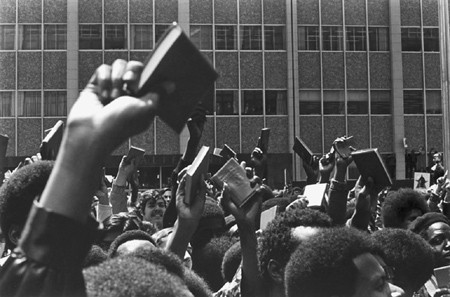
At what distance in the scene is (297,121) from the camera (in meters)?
31.6

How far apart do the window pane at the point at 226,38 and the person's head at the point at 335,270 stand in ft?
92.9

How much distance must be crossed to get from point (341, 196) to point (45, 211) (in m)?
3.78

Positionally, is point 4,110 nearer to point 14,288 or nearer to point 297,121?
point 297,121

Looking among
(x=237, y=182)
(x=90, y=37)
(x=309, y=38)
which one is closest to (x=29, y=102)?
(x=90, y=37)

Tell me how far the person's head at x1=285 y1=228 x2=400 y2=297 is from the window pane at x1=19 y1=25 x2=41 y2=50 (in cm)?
2844

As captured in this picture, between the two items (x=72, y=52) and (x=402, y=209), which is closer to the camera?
(x=402, y=209)

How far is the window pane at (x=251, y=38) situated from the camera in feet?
102

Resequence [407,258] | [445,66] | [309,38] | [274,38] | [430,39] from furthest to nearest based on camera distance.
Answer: [430,39], [309,38], [274,38], [445,66], [407,258]

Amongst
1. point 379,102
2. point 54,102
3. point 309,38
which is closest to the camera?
point 54,102

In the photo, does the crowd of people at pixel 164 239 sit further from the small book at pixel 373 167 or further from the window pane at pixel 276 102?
the window pane at pixel 276 102

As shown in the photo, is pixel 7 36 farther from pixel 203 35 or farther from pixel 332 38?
pixel 332 38

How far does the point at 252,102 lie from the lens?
104ft

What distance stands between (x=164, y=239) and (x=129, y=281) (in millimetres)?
2576

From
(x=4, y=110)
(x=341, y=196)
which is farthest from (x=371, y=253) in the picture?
(x=4, y=110)
